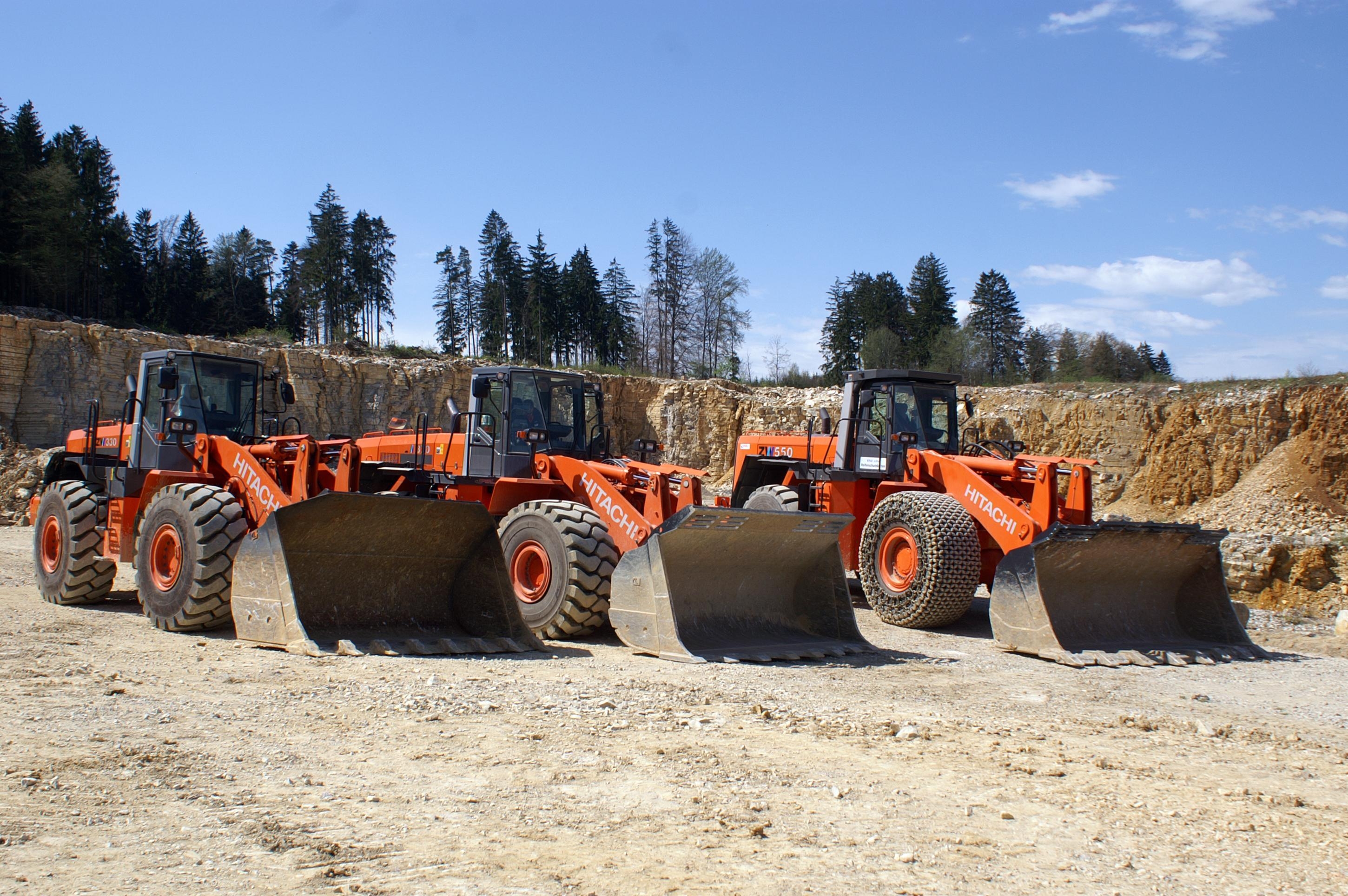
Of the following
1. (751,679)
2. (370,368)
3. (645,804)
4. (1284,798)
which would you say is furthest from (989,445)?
(370,368)

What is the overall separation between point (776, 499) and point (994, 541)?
124 inches

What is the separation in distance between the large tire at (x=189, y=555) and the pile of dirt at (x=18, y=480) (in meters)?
14.8

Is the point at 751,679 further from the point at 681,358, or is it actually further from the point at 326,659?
the point at 681,358

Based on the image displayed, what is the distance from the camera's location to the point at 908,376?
13.1 metres

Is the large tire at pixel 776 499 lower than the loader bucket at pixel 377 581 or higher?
higher

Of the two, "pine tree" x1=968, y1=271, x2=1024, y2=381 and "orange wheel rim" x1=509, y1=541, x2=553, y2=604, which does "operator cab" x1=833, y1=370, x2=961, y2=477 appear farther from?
"pine tree" x1=968, y1=271, x2=1024, y2=381

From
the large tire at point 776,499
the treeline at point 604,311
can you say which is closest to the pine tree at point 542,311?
the treeline at point 604,311

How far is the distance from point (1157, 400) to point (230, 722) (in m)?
29.6

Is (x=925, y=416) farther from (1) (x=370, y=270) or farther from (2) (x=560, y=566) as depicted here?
(1) (x=370, y=270)

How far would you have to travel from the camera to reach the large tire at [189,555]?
27.7ft

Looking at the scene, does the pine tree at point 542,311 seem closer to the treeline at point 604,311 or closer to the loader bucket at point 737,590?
the treeline at point 604,311

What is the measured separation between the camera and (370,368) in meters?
35.5

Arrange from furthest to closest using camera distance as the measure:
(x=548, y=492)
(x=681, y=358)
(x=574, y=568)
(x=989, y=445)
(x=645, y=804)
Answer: (x=681, y=358)
(x=989, y=445)
(x=548, y=492)
(x=574, y=568)
(x=645, y=804)

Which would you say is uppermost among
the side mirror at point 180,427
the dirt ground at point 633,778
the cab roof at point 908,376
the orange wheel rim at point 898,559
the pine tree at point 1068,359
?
the pine tree at point 1068,359
